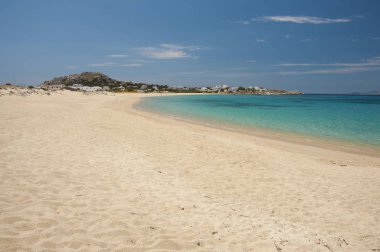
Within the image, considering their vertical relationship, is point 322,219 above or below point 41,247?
below

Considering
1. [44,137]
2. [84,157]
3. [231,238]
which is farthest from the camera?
[44,137]

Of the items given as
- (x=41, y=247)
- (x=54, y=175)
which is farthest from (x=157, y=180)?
(x=41, y=247)

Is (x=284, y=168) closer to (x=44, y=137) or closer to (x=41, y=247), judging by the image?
(x=41, y=247)

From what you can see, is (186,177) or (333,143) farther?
(333,143)

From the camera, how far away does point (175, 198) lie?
26.7ft

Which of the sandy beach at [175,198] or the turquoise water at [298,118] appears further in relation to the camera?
the turquoise water at [298,118]

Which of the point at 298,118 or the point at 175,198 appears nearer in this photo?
the point at 175,198

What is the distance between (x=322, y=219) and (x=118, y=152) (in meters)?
8.57

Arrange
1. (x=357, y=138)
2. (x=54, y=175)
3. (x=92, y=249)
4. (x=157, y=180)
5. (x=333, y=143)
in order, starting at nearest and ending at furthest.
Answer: (x=92, y=249) < (x=54, y=175) < (x=157, y=180) < (x=333, y=143) < (x=357, y=138)

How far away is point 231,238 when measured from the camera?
20.0ft

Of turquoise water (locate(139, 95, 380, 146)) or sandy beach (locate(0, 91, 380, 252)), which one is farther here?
turquoise water (locate(139, 95, 380, 146))

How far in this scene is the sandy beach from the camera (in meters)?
5.75

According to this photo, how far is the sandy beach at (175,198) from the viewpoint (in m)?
5.75

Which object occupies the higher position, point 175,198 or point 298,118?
point 298,118
